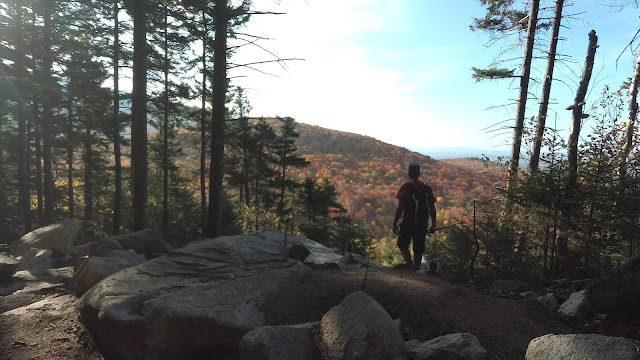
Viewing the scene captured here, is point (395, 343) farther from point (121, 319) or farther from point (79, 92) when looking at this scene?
point (79, 92)

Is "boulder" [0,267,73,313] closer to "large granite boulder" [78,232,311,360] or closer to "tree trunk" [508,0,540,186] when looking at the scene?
"large granite boulder" [78,232,311,360]

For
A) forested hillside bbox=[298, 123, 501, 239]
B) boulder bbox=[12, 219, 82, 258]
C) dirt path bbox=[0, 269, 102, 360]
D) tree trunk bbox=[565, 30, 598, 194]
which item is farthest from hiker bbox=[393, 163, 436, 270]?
forested hillside bbox=[298, 123, 501, 239]

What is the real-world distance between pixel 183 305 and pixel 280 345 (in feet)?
4.15

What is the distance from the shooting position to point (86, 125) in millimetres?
20344

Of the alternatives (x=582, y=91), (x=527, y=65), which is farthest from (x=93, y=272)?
(x=527, y=65)

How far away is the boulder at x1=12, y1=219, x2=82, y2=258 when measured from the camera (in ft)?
28.5

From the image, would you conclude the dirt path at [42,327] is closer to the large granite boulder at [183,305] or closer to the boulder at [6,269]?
the large granite boulder at [183,305]

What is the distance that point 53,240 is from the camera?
8844mm

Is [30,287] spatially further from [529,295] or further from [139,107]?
[529,295]

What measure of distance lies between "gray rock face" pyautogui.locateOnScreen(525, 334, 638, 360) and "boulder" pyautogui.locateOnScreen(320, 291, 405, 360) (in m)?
1.02

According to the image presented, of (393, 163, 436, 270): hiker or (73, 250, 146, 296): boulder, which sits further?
(393, 163, 436, 270): hiker

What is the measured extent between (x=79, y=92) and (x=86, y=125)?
4.88 metres

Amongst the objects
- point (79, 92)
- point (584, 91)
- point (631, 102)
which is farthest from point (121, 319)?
point (79, 92)

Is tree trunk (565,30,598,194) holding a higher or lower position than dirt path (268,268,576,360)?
higher
